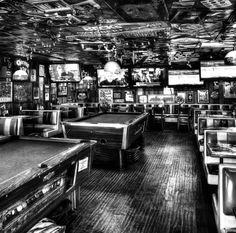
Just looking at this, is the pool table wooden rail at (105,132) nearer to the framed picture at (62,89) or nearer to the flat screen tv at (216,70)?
the flat screen tv at (216,70)

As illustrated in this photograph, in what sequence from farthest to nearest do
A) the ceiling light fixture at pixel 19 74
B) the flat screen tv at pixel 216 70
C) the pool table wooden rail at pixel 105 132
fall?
the flat screen tv at pixel 216 70
the ceiling light fixture at pixel 19 74
the pool table wooden rail at pixel 105 132

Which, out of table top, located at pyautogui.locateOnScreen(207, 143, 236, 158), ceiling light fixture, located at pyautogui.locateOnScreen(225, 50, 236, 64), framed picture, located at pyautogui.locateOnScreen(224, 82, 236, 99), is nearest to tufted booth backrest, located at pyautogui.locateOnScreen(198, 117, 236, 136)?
ceiling light fixture, located at pyautogui.locateOnScreen(225, 50, 236, 64)

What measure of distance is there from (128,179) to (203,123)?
261 centimetres

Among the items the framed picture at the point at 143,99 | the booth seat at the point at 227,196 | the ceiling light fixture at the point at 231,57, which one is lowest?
the booth seat at the point at 227,196

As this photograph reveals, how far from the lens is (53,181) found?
8.27 ft

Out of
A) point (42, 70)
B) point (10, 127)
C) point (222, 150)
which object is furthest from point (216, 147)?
point (42, 70)

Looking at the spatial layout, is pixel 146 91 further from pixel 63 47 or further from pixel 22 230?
pixel 22 230

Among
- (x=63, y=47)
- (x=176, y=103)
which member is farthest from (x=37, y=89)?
(x=176, y=103)

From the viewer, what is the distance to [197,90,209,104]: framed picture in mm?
12383

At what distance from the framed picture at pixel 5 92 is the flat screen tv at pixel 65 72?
154 cm

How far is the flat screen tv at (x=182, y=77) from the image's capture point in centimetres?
1053

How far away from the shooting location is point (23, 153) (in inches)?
115

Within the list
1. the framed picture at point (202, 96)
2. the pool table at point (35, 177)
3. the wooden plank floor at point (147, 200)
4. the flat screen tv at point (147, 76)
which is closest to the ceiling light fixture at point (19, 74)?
the flat screen tv at point (147, 76)

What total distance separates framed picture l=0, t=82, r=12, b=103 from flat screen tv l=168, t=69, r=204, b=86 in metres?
6.14
